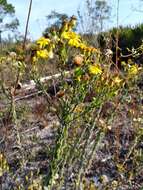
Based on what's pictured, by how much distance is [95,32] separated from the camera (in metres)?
5.68

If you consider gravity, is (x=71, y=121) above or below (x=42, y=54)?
below

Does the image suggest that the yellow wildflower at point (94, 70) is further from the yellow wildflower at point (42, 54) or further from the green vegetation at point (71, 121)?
the yellow wildflower at point (42, 54)

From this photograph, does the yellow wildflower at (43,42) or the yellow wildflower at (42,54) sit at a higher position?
the yellow wildflower at (43,42)

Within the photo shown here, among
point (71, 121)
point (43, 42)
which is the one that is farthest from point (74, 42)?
point (71, 121)

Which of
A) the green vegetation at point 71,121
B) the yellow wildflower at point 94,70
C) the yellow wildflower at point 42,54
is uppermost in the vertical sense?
the yellow wildflower at point 42,54

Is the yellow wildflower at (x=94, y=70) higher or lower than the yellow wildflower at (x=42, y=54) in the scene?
lower

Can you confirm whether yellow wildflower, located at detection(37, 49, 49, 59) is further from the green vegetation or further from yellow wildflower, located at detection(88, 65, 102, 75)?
yellow wildflower, located at detection(88, 65, 102, 75)

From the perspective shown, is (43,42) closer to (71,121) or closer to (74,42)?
(74,42)

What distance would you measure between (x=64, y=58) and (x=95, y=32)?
3972 millimetres

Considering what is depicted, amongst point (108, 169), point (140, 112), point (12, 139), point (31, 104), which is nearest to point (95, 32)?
point (31, 104)

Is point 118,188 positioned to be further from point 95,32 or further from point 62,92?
point 95,32

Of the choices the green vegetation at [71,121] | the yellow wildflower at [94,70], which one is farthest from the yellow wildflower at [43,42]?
the yellow wildflower at [94,70]

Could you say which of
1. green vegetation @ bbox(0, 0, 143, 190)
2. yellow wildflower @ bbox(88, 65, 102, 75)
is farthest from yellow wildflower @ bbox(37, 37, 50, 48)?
yellow wildflower @ bbox(88, 65, 102, 75)

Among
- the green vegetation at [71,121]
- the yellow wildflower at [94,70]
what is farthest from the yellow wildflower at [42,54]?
the yellow wildflower at [94,70]
